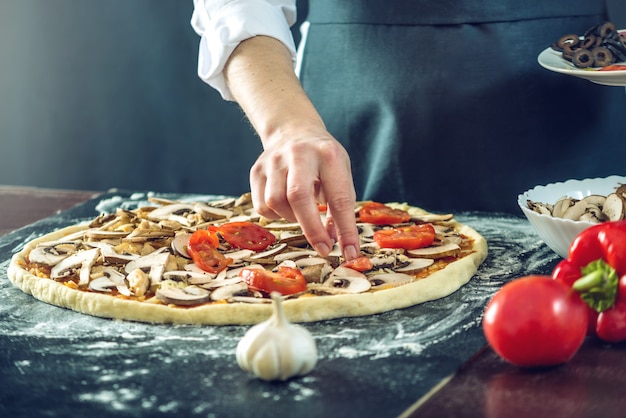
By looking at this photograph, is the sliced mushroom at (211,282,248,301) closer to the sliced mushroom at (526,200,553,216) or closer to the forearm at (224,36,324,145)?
the forearm at (224,36,324,145)

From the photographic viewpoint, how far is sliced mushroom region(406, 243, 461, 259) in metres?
1.87

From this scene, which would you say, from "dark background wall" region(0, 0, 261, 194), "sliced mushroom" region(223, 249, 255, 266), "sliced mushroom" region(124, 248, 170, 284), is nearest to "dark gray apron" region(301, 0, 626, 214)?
"sliced mushroom" region(223, 249, 255, 266)

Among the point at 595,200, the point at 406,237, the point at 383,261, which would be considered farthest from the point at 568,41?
the point at 383,261

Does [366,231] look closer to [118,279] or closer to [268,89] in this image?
[268,89]

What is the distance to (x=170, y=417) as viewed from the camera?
47.4 inches

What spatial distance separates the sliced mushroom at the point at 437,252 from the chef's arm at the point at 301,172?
177 millimetres

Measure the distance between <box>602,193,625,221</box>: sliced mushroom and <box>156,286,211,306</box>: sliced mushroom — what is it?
0.78m

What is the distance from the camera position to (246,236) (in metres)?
1.95

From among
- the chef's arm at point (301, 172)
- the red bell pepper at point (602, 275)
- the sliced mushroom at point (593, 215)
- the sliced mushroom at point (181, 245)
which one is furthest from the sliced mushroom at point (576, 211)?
the sliced mushroom at point (181, 245)

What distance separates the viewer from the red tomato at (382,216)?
2.13 meters

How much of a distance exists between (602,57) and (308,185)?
0.81 meters

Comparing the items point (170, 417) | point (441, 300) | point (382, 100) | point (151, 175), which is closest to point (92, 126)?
point (151, 175)

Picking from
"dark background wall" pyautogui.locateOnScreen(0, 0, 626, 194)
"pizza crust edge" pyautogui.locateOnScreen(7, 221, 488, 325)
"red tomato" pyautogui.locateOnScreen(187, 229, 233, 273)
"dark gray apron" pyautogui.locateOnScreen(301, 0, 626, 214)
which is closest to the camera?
"pizza crust edge" pyautogui.locateOnScreen(7, 221, 488, 325)

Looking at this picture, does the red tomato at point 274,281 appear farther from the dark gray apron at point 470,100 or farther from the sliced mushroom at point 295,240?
the dark gray apron at point 470,100
